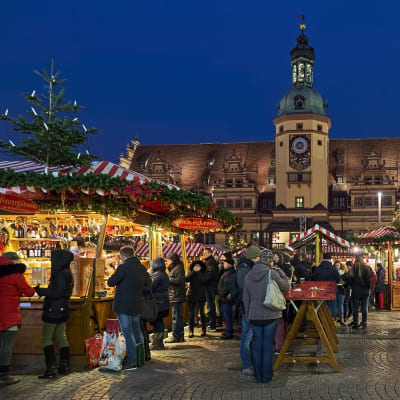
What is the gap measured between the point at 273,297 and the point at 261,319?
338 millimetres

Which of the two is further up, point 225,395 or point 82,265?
point 82,265

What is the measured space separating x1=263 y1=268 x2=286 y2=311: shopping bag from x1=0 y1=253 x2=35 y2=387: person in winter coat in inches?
126

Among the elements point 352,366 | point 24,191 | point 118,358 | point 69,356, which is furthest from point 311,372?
point 24,191

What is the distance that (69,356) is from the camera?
29.8ft

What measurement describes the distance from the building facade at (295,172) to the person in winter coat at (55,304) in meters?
51.5

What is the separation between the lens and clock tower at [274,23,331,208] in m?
62.9

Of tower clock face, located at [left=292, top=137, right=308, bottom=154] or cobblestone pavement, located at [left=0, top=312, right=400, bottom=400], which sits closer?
cobblestone pavement, located at [left=0, top=312, right=400, bottom=400]

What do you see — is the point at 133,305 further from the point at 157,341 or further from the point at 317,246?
the point at 317,246

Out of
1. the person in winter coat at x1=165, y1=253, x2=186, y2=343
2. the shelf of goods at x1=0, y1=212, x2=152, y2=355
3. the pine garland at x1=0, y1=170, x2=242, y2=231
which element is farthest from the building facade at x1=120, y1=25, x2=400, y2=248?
the shelf of goods at x1=0, y1=212, x2=152, y2=355

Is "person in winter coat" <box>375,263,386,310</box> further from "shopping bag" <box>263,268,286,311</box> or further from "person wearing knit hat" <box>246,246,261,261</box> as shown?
"shopping bag" <box>263,268,286,311</box>

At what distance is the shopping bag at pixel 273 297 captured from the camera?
7.96m

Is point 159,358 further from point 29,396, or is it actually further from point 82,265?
point 29,396

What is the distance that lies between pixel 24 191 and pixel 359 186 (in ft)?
193

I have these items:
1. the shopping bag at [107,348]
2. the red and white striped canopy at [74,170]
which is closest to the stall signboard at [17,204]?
the red and white striped canopy at [74,170]
